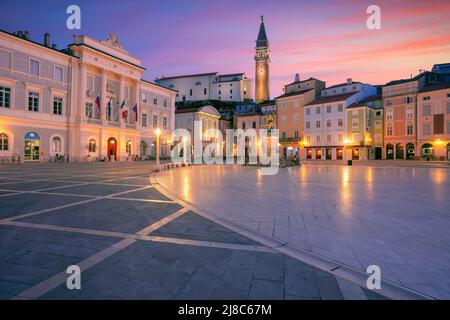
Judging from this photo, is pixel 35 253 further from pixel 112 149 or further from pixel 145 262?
pixel 112 149

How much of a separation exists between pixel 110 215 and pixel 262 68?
114401mm

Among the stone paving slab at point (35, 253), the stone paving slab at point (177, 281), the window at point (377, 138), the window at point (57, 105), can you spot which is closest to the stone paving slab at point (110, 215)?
the stone paving slab at point (35, 253)

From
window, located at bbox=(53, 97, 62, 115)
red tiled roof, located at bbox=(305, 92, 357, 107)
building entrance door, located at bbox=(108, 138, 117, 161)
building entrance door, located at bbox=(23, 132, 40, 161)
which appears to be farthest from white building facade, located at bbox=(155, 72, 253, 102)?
building entrance door, located at bbox=(23, 132, 40, 161)

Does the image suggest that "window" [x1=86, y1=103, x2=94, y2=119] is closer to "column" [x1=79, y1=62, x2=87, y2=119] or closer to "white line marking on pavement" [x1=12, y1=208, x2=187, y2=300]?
"column" [x1=79, y1=62, x2=87, y2=119]

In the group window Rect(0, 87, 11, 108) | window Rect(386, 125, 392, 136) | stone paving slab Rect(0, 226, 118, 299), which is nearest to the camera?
stone paving slab Rect(0, 226, 118, 299)

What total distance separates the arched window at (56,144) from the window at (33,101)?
4.23m

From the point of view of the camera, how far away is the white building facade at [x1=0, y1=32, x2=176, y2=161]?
3075 centimetres

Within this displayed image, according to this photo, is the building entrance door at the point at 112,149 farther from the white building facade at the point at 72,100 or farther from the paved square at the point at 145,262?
the paved square at the point at 145,262

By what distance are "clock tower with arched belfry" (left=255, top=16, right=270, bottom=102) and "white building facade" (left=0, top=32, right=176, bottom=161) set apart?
69.3m

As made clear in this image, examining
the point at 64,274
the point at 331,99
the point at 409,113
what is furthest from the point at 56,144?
the point at 409,113

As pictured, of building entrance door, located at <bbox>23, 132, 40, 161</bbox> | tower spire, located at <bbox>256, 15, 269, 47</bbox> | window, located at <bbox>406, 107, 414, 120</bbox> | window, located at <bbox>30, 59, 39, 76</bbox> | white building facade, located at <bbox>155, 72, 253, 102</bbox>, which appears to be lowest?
building entrance door, located at <bbox>23, 132, 40, 161</bbox>

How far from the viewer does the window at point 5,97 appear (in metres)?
29.7

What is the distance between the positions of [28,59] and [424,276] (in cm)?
4005
